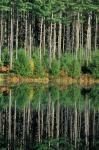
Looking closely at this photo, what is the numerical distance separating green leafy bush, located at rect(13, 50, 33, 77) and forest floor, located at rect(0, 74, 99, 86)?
23.9 inches

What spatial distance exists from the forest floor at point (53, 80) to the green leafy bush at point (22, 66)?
61 centimetres

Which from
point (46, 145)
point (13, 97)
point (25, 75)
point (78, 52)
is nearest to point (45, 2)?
point (78, 52)

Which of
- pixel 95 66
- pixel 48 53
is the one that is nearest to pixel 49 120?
pixel 95 66

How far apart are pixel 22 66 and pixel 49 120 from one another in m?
31.5

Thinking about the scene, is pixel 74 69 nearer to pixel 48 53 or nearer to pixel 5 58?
pixel 48 53

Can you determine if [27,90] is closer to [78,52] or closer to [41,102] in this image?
[41,102]

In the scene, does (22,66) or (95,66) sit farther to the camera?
(95,66)

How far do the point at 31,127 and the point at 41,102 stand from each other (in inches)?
460

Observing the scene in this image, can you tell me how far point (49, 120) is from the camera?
28.5 metres

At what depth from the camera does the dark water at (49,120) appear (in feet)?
69.6

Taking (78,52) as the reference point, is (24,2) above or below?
above

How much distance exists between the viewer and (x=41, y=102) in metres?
37.5

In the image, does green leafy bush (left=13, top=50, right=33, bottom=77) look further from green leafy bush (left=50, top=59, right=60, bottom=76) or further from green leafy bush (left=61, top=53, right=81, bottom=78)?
green leafy bush (left=61, top=53, right=81, bottom=78)

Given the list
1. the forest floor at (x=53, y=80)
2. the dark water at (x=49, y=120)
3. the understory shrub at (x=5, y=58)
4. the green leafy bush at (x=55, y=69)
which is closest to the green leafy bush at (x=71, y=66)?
the forest floor at (x=53, y=80)
